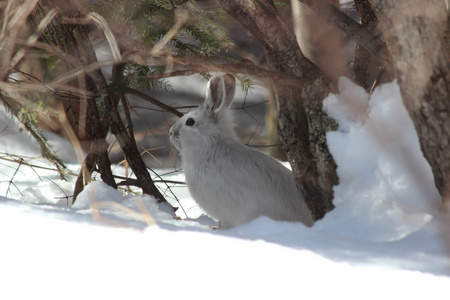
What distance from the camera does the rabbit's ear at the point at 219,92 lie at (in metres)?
2.63

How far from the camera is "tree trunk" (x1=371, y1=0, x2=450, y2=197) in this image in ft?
4.82

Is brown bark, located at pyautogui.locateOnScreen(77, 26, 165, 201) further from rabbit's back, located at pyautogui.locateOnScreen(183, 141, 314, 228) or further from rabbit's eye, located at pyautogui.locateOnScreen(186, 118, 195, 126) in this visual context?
rabbit's back, located at pyautogui.locateOnScreen(183, 141, 314, 228)

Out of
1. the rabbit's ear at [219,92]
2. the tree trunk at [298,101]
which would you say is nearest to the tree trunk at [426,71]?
the tree trunk at [298,101]

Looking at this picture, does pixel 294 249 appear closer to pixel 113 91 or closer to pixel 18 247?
pixel 18 247

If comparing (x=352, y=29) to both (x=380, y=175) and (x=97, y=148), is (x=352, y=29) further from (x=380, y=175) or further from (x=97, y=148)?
(x=97, y=148)

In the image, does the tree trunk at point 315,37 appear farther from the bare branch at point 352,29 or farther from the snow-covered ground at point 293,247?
the snow-covered ground at point 293,247

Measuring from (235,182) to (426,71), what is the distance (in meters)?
1.07

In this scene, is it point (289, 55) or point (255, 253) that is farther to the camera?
point (289, 55)

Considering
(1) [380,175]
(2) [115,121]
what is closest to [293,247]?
(1) [380,175]

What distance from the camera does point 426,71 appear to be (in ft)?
4.85

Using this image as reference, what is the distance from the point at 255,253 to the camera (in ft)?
4.21

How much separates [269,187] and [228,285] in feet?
4.00

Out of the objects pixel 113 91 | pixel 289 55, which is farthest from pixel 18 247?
pixel 113 91

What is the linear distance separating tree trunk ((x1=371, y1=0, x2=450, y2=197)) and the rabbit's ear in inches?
46.7
